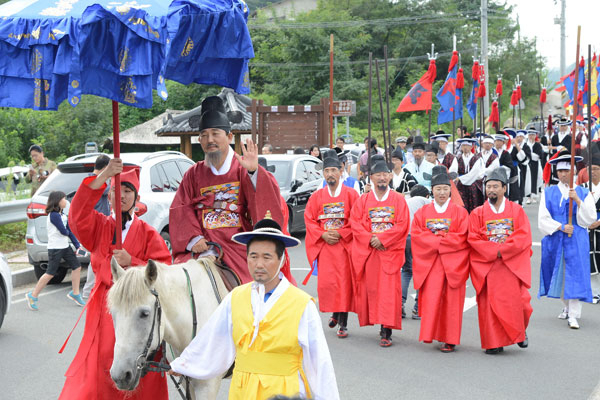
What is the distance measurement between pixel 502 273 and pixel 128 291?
4786 mm

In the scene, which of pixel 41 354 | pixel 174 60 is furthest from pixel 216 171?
pixel 41 354

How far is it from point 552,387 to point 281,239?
3.83 m

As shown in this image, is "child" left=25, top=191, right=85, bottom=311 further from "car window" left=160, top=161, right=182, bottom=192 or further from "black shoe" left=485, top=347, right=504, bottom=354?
"black shoe" left=485, top=347, right=504, bottom=354

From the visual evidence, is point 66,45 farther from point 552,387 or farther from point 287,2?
point 287,2

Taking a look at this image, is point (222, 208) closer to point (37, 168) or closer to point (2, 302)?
point (2, 302)

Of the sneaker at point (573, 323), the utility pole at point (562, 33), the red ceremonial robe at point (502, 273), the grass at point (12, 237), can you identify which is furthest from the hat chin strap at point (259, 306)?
the utility pole at point (562, 33)

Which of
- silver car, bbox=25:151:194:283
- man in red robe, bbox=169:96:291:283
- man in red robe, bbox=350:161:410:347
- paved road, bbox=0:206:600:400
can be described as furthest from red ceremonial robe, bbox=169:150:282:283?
silver car, bbox=25:151:194:283

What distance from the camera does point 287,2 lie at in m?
55.9

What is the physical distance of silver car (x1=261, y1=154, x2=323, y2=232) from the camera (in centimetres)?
1471

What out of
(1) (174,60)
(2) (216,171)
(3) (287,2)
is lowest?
(2) (216,171)

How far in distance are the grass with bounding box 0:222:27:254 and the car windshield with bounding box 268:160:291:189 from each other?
4.96 m

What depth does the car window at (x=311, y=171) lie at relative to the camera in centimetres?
1562

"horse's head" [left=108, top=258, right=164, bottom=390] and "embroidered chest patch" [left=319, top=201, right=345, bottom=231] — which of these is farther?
"embroidered chest patch" [left=319, top=201, right=345, bottom=231]

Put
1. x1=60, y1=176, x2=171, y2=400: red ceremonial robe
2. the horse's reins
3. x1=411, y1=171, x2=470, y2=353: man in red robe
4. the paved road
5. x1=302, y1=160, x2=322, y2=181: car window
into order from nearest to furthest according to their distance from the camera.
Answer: the horse's reins → x1=60, y1=176, x2=171, y2=400: red ceremonial robe → the paved road → x1=411, y1=171, x2=470, y2=353: man in red robe → x1=302, y1=160, x2=322, y2=181: car window
